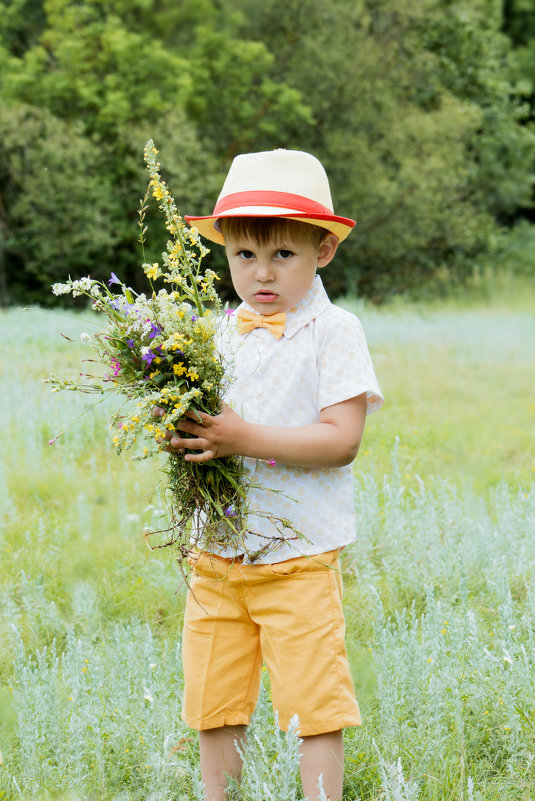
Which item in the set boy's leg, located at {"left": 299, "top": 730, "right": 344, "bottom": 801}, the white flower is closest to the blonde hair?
the white flower

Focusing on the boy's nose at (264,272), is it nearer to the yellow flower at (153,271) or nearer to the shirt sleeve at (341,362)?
the shirt sleeve at (341,362)

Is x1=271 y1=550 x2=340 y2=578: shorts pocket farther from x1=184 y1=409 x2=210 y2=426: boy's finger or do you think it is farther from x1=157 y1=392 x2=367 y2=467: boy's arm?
x1=184 y1=409 x2=210 y2=426: boy's finger

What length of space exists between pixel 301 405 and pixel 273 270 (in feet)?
1.19

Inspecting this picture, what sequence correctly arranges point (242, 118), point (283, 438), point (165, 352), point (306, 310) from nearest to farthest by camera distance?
1. point (165, 352)
2. point (283, 438)
3. point (306, 310)
4. point (242, 118)

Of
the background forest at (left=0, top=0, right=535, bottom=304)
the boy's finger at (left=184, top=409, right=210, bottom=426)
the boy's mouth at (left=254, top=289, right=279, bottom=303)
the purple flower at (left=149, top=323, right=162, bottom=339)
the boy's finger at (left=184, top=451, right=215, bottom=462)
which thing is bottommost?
the boy's finger at (left=184, top=451, right=215, bottom=462)

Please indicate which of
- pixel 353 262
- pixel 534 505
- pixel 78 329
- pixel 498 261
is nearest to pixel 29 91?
pixel 353 262

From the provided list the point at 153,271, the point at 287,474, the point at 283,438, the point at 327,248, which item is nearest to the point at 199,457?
the point at 283,438

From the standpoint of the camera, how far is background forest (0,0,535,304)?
1933 cm

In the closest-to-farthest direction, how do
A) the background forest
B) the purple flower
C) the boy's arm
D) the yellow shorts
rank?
the purple flower < the boy's arm < the yellow shorts < the background forest

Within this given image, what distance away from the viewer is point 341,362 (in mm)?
2314

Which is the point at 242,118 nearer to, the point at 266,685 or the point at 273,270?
Answer: the point at 266,685

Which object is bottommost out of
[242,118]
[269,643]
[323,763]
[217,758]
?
[217,758]

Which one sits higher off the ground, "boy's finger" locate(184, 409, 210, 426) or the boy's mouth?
the boy's mouth

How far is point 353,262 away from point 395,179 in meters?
2.39
